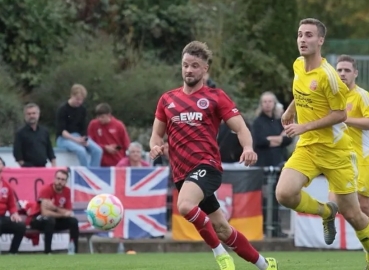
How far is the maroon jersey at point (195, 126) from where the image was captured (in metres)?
9.81

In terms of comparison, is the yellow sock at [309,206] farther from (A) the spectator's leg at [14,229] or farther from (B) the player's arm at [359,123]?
(A) the spectator's leg at [14,229]

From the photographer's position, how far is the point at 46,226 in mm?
Result: 15516

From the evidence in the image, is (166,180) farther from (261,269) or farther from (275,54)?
(275,54)

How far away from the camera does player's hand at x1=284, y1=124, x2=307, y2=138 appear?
33.1 ft

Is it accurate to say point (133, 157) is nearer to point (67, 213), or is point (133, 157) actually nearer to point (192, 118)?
point (67, 213)

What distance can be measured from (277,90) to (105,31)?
4.93 meters

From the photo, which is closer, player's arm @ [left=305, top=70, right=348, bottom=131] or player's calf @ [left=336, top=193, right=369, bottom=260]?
player's arm @ [left=305, top=70, right=348, bottom=131]

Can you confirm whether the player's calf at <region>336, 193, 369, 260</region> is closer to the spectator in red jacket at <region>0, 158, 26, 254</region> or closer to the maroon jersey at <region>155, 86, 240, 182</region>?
the maroon jersey at <region>155, 86, 240, 182</region>

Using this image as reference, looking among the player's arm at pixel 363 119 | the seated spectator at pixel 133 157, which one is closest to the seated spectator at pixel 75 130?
the seated spectator at pixel 133 157

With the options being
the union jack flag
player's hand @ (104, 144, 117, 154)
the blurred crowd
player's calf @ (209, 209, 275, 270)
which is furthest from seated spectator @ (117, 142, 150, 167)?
player's calf @ (209, 209, 275, 270)

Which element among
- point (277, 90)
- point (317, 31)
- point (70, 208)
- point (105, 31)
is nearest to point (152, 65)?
point (105, 31)

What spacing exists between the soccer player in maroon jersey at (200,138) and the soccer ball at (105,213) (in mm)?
2512

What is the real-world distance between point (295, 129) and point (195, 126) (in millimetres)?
984

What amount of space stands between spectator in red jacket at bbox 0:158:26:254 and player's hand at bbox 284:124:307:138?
6308 millimetres
